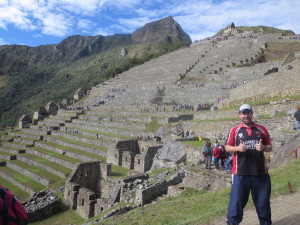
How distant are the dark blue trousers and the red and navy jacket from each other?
9 cm

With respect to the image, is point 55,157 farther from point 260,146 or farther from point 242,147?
point 260,146

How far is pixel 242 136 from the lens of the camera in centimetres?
323

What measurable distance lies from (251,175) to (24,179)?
19847 mm

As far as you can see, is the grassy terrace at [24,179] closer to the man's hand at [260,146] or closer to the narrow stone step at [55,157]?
the narrow stone step at [55,157]

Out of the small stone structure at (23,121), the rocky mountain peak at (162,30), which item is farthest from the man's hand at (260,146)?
the rocky mountain peak at (162,30)

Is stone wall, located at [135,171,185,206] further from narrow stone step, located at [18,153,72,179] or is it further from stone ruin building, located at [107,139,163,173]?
narrow stone step, located at [18,153,72,179]

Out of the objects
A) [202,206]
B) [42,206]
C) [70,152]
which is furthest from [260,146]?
[70,152]

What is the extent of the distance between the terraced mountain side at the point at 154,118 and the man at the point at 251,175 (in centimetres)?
646

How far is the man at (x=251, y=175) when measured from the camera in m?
3.13

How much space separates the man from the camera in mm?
3133

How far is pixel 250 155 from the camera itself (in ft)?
10.4

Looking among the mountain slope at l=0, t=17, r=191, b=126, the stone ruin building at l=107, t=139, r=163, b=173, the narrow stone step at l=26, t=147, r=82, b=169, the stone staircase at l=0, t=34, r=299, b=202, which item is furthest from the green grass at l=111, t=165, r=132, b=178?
the mountain slope at l=0, t=17, r=191, b=126

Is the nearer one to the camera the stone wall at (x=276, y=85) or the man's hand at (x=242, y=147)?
the man's hand at (x=242, y=147)

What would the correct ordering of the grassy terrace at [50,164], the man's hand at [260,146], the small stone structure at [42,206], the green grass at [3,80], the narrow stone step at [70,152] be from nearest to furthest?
1. the man's hand at [260,146]
2. the small stone structure at [42,206]
3. the grassy terrace at [50,164]
4. the narrow stone step at [70,152]
5. the green grass at [3,80]
